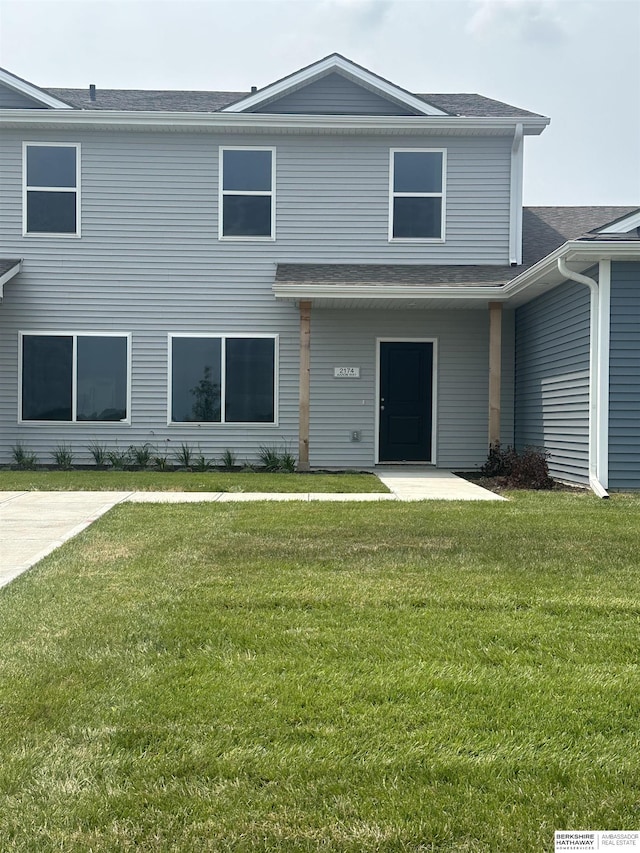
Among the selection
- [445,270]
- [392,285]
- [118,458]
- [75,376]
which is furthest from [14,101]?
[445,270]

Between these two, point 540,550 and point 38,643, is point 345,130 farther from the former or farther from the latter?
point 38,643

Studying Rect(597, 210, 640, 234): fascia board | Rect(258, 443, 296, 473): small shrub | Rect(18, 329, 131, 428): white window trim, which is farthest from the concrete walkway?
Rect(18, 329, 131, 428): white window trim

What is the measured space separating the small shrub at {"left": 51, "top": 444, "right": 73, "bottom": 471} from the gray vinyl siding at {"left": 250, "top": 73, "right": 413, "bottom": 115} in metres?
6.38

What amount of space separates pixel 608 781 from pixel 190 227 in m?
12.2

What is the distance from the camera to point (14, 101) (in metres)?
13.6

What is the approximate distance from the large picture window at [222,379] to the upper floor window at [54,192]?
2.63 meters

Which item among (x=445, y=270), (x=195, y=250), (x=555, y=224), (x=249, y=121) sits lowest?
(x=445, y=270)

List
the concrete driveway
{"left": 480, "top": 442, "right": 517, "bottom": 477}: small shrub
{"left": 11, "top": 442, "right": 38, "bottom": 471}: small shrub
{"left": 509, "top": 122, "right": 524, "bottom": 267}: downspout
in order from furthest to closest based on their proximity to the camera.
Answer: {"left": 509, "top": 122, "right": 524, "bottom": 267}: downspout, {"left": 11, "top": 442, "right": 38, "bottom": 471}: small shrub, {"left": 480, "top": 442, "right": 517, "bottom": 477}: small shrub, the concrete driveway

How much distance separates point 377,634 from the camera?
3.88m

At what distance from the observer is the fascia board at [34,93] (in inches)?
523

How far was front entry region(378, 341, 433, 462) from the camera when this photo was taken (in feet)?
45.0

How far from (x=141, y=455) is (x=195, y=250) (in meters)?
3.47

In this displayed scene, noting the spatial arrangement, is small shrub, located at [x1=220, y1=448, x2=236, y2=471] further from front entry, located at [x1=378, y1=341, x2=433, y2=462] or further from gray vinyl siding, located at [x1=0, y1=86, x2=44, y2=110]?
gray vinyl siding, located at [x1=0, y1=86, x2=44, y2=110]

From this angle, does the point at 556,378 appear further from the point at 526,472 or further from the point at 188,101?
the point at 188,101
